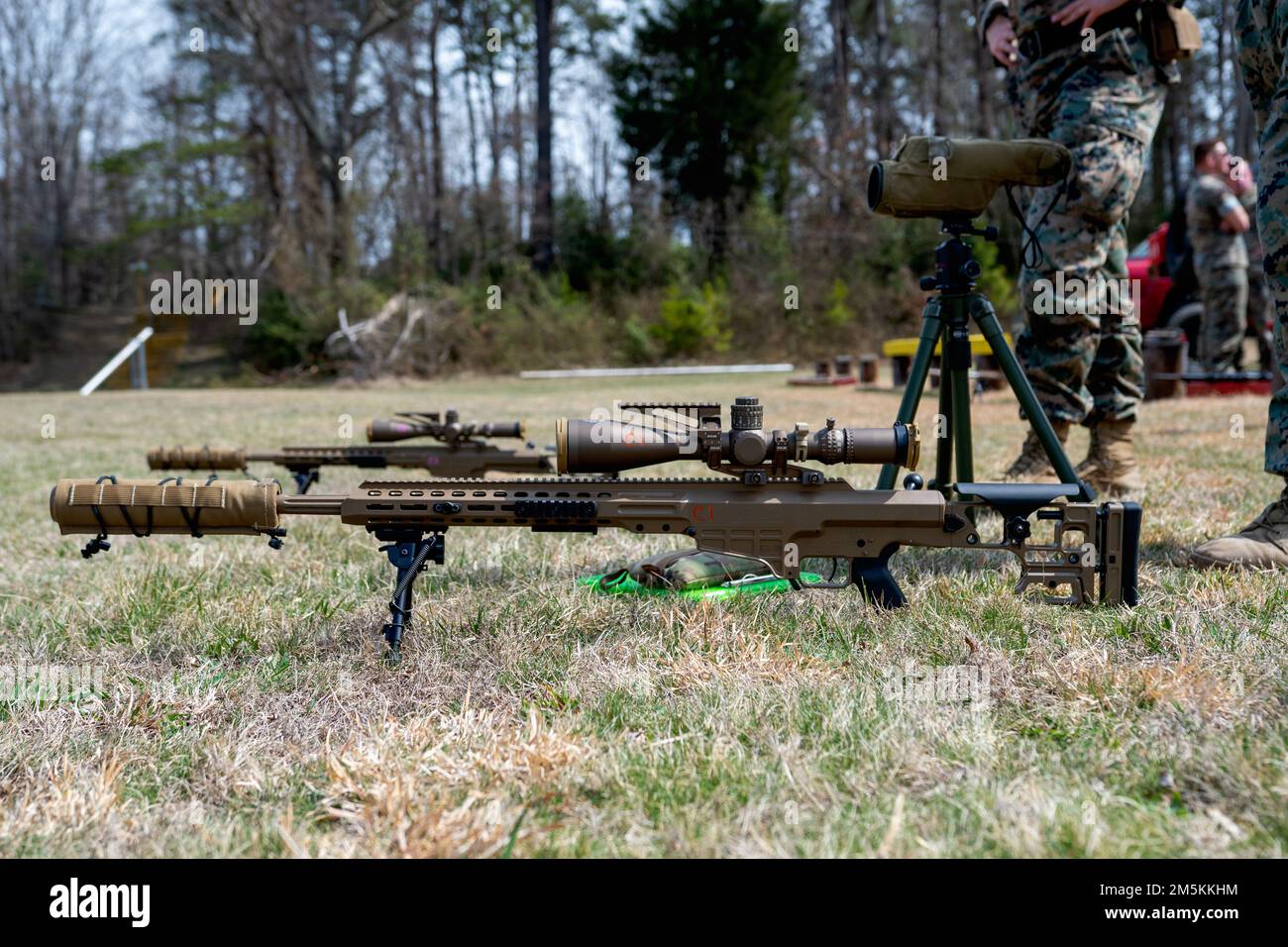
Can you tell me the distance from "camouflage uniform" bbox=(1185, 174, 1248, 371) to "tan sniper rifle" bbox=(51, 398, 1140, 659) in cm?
1087

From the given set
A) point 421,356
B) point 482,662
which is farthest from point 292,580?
point 421,356

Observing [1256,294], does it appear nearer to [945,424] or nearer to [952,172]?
[945,424]

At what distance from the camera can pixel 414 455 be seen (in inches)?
207

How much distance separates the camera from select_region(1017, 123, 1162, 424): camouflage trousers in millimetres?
4516

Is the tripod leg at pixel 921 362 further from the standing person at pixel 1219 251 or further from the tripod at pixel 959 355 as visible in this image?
the standing person at pixel 1219 251

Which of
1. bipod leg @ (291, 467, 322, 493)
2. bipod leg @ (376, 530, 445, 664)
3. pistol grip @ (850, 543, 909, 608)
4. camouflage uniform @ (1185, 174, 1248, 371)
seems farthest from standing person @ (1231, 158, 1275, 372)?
bipod leg @ (376, 530, 445, 664)

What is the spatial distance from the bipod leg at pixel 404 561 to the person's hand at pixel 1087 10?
367cm

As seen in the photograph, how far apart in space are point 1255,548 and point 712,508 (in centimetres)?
216

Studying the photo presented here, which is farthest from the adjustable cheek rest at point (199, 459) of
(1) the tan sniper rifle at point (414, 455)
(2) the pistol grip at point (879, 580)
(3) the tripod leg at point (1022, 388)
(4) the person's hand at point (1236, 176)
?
(4) the person's hand at point (1236, 176)

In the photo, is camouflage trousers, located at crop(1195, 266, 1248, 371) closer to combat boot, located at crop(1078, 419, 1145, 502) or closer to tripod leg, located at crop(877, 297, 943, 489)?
combat boot, located at crop(1078, 419, 1145, 502)

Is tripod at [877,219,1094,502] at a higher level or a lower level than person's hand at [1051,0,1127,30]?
lower

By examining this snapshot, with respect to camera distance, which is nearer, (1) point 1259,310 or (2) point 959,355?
(2) point 959,355

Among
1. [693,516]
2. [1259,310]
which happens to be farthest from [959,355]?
[1259,310]

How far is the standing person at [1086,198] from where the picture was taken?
4.51 m
